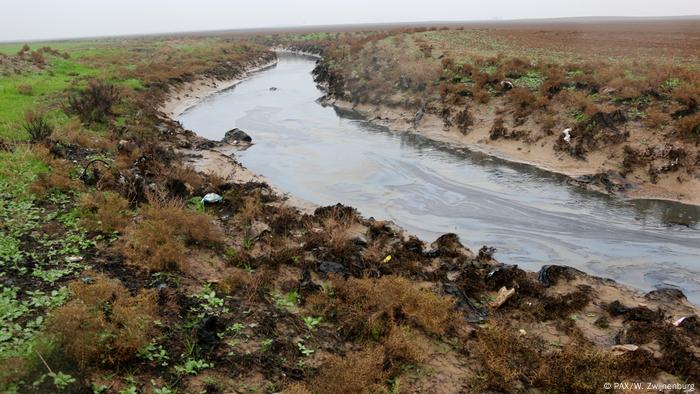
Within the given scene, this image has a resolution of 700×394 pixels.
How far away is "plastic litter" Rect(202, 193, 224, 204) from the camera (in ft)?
43.7

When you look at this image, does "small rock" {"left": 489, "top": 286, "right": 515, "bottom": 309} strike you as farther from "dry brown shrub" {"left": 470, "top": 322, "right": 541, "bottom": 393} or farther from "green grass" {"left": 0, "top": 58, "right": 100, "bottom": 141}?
"green grass" {"left": 0, "top": 58, "right": 100, "bottom": 141}

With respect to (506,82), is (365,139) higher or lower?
lower

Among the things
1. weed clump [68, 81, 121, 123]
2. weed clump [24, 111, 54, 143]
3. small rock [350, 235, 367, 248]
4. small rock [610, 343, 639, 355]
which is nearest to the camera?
small rock [610, 343, 639, 355]

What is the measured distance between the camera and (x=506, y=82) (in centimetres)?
2430

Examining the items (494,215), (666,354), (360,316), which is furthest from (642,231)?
(360,316)

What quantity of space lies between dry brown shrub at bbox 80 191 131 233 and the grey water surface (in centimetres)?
629

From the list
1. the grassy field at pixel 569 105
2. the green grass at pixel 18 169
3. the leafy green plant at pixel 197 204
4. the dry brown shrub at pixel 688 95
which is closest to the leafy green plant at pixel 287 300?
the leafy green plant at pixel 197 204

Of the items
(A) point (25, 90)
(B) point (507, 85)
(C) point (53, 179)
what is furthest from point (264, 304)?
(A) point (25, 90)

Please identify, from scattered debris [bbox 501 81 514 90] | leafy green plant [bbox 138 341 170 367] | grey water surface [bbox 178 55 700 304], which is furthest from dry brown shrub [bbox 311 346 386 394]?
scattered debris [bbox 501 81 514 90]

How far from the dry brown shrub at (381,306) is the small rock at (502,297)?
100 centimetres

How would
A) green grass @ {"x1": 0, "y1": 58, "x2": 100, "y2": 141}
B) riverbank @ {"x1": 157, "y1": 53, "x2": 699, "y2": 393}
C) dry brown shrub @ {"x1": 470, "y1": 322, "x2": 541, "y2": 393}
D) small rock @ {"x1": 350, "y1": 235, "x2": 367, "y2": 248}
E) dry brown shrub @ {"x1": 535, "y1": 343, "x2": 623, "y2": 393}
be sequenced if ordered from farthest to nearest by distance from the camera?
1. green grass @ {"x1": 0, "y1": 58, "x2": 100, "y2": 141}
2. small rock @ {"x1": 350, "y1": 235, "x2": 367, "y2": 248}
3. riverbank @ {"x1": 157, "y1": 53, "x2": 699, "y2": 393}
4. dry brown shrub @ {"x1": 470, "y1": 322, "x2": 541, "y2": 393}
5. dry brown shrub @ {"x1": 535, "y1": 343, "x2": 623, "y2": 393}

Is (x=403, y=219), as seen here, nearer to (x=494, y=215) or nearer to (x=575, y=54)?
(x=494, y=215)

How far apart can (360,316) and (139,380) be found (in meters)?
3.62

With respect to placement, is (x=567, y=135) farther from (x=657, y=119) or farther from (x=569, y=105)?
(x=657, y=119)
